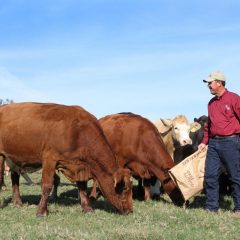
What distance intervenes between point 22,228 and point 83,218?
1.23 m

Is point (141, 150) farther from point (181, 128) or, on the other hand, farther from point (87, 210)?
point (181, 128)

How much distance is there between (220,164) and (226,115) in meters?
0.92

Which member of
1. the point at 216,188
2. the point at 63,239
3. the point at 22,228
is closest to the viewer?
the point at 63,239

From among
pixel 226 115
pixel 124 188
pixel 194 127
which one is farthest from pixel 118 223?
pixel 194 127

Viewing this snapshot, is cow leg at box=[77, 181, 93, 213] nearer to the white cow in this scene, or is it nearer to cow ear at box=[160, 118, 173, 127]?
the white cow

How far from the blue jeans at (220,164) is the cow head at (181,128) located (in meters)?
3.87

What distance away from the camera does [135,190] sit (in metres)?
13.6

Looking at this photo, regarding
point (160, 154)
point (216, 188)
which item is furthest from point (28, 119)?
point (216, 188)

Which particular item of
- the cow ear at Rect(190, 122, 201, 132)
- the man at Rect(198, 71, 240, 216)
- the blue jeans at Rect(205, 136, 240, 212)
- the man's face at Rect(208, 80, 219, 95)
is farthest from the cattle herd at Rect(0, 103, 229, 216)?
the cow ear at Rect(190, 122, 201, 132)

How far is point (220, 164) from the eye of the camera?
29.6 ft

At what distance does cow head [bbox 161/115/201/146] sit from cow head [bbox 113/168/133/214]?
4041 mm

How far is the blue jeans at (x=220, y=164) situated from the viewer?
8688mm

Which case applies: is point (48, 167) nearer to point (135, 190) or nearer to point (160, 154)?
point (160, 154)

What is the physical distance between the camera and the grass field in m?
6.91
